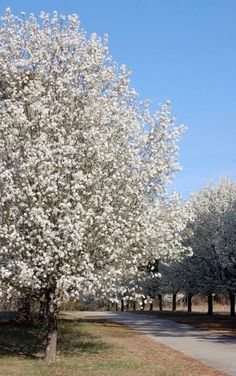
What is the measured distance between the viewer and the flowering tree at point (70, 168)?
17.9 metres

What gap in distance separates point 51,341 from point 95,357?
208 cm

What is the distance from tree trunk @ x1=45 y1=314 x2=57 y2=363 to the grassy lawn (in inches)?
12.1

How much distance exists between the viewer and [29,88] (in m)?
20.4

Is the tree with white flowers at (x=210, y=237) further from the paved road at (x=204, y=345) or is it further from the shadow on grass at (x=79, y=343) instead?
the shadow on grass at (x=79, y=343)

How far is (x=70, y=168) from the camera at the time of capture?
18.7m

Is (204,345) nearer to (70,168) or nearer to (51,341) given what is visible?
(51,341)

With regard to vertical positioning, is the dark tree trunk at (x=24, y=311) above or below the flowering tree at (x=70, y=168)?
below

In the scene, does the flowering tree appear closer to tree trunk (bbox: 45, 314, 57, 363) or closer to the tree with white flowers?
tree trunk (bbox: 45, 314, 57, 363)

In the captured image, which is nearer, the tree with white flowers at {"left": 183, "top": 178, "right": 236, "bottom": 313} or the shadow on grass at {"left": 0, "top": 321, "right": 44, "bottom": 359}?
the shadow on grass at {"left": 0, "top": 321, "right": 44, "bottom": 359}

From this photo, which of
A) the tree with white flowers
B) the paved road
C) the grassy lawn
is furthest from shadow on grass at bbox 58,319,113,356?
the tree with white flowers

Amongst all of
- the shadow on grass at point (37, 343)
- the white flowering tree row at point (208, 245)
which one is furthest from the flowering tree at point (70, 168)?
the white flowering tree row at point (208, 245)

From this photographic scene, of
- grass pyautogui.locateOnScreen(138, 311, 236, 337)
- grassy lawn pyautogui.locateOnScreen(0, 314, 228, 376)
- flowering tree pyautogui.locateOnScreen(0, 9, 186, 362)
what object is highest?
flowering tree pyautogui.locateOnScreen(0, 9, 186, 362)

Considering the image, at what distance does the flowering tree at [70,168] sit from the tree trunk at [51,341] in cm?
4

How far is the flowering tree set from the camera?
17.9 m
